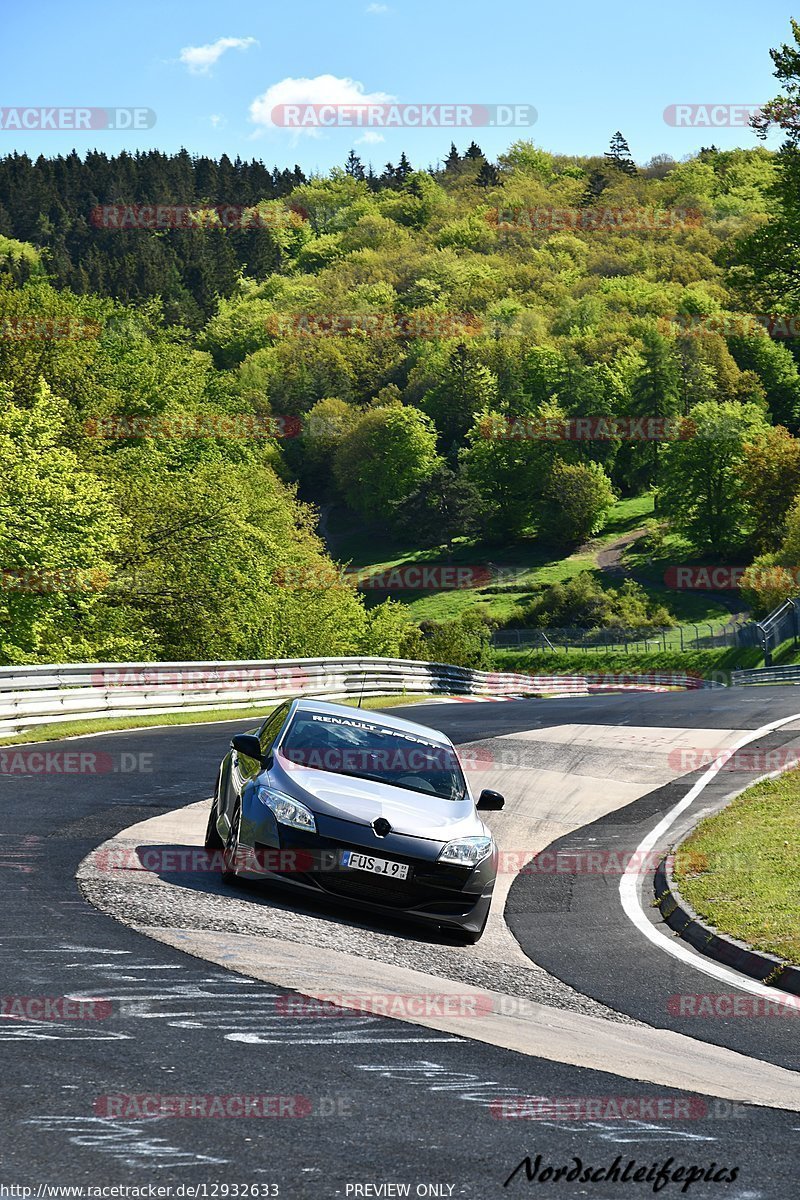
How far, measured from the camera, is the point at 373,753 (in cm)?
1074

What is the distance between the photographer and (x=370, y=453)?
14362cm

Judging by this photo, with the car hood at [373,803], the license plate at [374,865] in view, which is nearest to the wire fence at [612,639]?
the car hood at [373,803]

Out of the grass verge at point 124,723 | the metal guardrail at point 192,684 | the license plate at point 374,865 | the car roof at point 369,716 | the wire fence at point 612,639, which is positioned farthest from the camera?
the wire fence at point 612,639

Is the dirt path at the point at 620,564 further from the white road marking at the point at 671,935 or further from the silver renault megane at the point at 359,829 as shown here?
the silver renault megane at the point at 359,829

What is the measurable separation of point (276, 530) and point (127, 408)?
10.7 meters

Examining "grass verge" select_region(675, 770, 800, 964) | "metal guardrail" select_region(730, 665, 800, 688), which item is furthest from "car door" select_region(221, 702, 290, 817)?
"metal guardrail" select_region(730, 665, 800, 688)

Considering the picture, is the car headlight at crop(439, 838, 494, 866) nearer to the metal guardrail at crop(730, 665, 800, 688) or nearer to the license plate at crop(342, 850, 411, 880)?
the license plate at crop(342, 850, 411, 880)

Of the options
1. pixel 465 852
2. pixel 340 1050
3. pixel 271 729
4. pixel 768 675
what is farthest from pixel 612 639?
pixel 340 1050

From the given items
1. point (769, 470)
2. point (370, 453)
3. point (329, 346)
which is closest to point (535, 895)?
point (769, 470)

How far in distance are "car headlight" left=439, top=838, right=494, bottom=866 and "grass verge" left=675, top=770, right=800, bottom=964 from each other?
223cm

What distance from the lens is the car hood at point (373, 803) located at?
9.67 meters

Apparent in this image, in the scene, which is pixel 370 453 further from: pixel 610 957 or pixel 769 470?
pixel 610 957

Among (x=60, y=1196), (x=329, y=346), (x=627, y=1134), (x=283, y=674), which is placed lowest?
(x=283, y=674)

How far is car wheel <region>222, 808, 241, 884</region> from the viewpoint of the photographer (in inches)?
394
